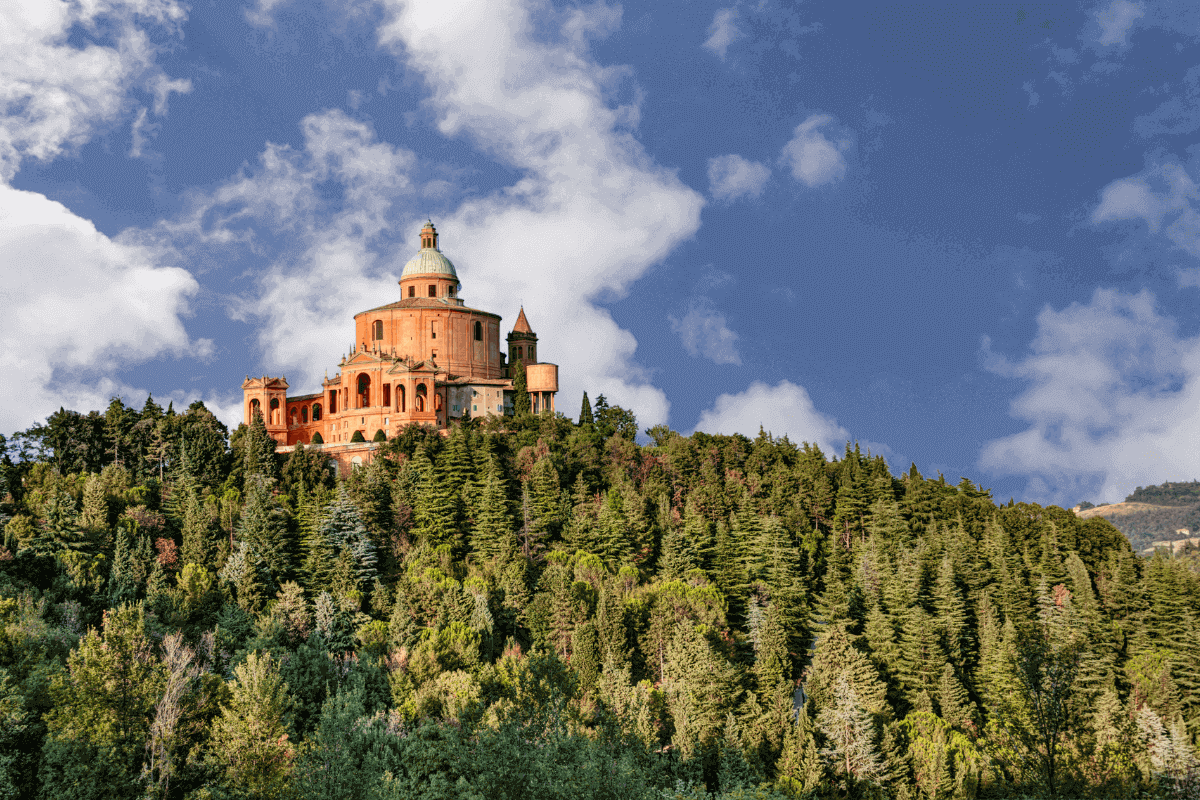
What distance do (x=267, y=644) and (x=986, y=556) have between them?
45.3 meters

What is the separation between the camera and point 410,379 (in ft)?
271

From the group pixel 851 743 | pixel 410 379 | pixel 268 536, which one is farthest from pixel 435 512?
pixel 851 743

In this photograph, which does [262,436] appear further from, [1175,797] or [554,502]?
[1175,797]

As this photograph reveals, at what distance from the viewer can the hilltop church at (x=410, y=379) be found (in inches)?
3226

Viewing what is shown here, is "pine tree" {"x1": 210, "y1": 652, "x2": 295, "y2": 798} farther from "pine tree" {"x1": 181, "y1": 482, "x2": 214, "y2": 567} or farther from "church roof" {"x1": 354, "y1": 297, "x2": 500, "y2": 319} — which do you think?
"church roof" {"x1": 354, "y1": 297, "x2": 500, "y2": 319}

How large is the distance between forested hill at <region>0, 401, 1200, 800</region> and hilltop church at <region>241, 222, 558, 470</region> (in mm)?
6482

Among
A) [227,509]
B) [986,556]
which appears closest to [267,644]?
[227,509]

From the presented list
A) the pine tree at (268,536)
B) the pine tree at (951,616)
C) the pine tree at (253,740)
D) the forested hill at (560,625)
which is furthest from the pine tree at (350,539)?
the pine tree at (951,616)

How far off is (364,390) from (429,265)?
14.8 m

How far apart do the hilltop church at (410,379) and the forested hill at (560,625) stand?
6.48 metres

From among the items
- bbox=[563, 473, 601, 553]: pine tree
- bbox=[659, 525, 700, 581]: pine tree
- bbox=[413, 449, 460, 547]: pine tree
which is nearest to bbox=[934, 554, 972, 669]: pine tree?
bbox=[659, 525, 700, 581]: pine tree

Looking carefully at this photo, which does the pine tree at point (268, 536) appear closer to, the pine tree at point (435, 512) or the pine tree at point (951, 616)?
the pine tree at point (435, 512)

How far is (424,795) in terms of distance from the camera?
102ft

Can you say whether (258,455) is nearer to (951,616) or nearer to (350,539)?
(350,539)
